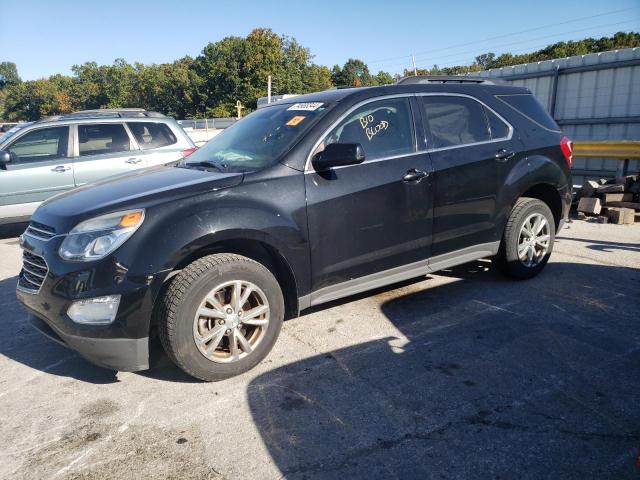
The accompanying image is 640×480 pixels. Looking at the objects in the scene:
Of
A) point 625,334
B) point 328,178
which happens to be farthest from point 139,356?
point 625,334

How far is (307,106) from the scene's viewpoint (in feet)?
13.0

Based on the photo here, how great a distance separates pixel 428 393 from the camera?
2977mm

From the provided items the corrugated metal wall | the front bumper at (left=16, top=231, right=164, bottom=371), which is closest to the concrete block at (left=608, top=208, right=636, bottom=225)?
the corrugated metal wall

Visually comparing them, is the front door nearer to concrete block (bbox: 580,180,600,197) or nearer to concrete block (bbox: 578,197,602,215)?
concrete block (bbox: 578,197,602,215)

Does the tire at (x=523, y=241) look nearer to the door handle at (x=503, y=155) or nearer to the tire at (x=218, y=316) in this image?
the door handle at (x=503, y=155)

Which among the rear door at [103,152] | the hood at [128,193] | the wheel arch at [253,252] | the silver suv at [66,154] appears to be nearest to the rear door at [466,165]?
the wheel arch at [253,252]

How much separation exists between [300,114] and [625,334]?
298 cm

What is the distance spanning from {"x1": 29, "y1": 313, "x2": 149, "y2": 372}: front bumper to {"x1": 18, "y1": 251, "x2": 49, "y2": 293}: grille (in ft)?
1.02

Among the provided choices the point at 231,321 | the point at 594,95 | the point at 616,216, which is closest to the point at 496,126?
the point at 231,321

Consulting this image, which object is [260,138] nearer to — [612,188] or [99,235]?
[99,235]

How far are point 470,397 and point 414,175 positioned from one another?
1.74 metres

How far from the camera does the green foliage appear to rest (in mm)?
68438

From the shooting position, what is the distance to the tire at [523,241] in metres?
4.68

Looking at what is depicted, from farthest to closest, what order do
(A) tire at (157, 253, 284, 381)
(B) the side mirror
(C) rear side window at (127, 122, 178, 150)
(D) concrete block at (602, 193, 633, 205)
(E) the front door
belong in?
(C) rear side window at (127, 122, 178, 150) → (D) concrete block at (602, 193, 633, 205) → (E) the front door → (B) the side mirror → (A) tire at (157, 253, 284, 381)
